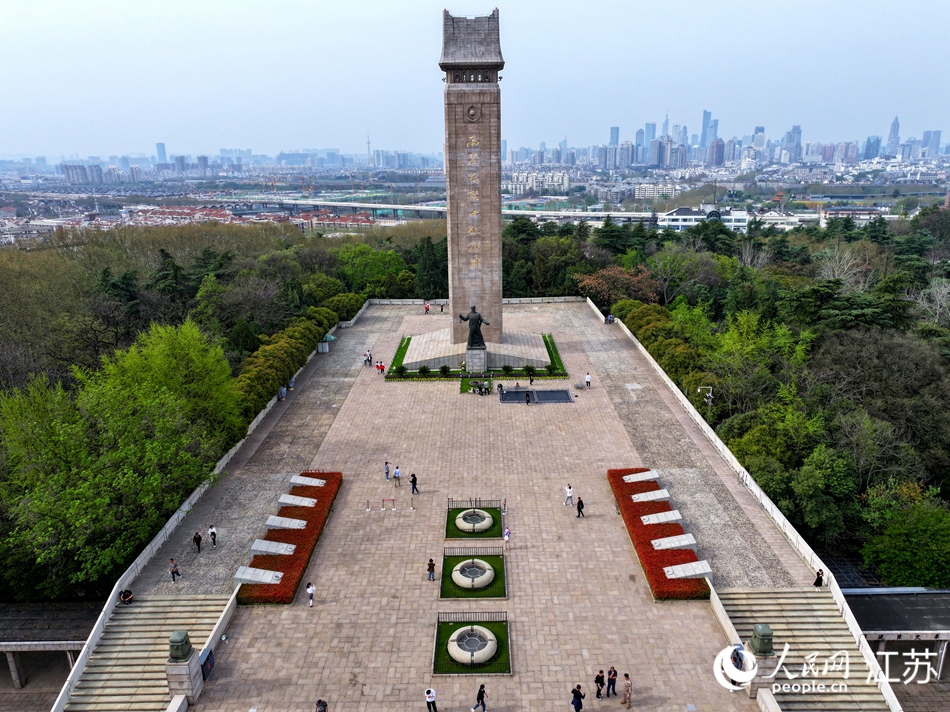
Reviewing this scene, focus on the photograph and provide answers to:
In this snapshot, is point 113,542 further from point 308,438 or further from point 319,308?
point 319,308

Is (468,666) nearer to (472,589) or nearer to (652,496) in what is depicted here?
(472,589)

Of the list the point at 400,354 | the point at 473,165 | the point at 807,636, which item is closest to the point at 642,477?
the point at 807,636

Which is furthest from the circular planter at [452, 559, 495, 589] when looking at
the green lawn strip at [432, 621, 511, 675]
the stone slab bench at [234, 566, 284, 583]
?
the stone slab bench at [234, 566, 284, 583]

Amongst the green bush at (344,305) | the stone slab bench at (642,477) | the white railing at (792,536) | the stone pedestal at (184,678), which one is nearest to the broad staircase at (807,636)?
the white railing at (792,536)

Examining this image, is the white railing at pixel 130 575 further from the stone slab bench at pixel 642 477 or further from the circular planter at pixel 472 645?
the stone slab bench at pixel 642 477

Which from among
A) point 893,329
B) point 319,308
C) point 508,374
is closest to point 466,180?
point 508,374

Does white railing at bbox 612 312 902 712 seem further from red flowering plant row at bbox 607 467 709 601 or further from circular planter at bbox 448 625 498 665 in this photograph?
circular planter at bbox 448 625 498 665
